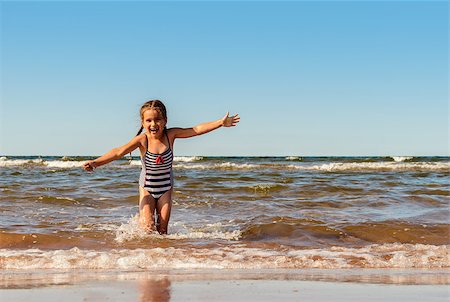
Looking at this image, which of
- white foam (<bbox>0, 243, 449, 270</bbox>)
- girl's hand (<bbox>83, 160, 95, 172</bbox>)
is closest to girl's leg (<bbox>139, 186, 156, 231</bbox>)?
→ girl's hand (<bbox>83, 160, 95, 172</bbox>)

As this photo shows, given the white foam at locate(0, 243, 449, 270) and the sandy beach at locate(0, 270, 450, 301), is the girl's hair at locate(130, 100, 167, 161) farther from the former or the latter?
the sandy beach at locate(0, 270, 450, 301)

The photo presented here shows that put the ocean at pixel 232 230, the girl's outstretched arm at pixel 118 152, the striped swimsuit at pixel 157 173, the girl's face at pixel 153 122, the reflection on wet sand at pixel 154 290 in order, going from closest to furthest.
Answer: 1. the reflection on wet sand at pixel 154 290
2. the ocean at pixel 232 230
3. the girl's outstretched arm at pixel 118 152
4. the girl's face at pixel 153 122
5. the striped swimsuit at pixel 157 173

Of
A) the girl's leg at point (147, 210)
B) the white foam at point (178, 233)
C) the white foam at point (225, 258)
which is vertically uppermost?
the girl's leg at point (147, 210)

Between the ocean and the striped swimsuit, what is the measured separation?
49 centimetres

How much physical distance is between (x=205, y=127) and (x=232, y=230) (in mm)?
1615

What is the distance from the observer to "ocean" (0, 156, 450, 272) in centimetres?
550

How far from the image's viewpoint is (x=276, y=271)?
16.5 feet

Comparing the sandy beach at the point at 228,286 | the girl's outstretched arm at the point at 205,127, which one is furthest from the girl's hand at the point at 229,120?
the sandy beach at the point at 228,286

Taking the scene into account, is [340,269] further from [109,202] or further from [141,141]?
[109,202]

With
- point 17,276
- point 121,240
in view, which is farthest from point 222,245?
point 17,276

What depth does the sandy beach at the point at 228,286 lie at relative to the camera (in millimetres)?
3693

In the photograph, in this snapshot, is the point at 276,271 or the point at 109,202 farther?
the point at 109,202

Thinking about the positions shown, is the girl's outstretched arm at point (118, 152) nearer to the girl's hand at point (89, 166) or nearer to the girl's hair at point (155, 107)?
the girl's hand at point (89, 166)

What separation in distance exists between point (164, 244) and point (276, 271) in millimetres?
1697
